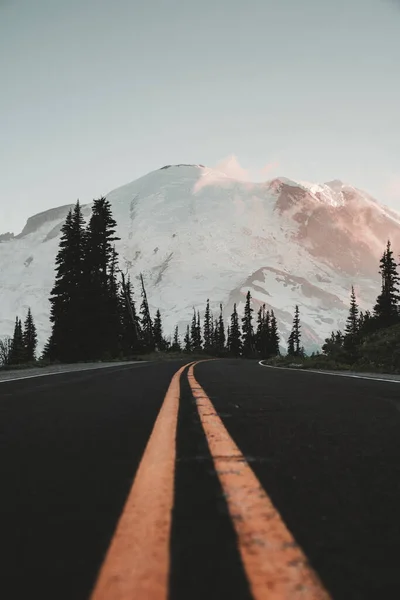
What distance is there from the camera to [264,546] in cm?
110

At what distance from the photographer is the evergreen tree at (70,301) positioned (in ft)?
113

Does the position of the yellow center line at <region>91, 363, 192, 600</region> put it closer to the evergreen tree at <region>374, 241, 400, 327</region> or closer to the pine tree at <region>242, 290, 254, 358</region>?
the evergreen tree at <region>374, 241, 400, 327</region>

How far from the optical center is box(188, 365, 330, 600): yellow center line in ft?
2.97

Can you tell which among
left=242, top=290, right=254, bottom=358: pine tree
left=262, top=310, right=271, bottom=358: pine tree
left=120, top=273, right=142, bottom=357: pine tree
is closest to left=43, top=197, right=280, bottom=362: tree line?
left=120, top=273, right=142, bottom=357: pine tree

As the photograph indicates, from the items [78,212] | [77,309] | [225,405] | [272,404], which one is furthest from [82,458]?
[78,212]

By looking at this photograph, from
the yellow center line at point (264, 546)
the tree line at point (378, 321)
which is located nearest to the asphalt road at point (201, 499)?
the yellow center line at point (264, 546)

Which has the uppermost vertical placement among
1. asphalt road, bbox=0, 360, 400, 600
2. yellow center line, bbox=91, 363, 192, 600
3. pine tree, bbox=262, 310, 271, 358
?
pine tree, bbox=262, 310, 271, 358

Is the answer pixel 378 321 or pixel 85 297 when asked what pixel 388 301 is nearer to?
pixel 378 321

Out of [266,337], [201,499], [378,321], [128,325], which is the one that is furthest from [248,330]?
[201,499]

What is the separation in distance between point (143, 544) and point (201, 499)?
0.42 metres

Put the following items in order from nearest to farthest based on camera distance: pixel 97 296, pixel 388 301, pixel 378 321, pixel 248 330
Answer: pixel 97 296, pixel 378 321, pixel 388 301, pixel 248 330

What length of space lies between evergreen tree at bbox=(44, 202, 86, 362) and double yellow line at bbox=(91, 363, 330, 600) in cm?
3354

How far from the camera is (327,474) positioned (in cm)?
191

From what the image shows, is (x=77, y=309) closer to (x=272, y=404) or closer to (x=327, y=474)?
(x=272, y=404)
